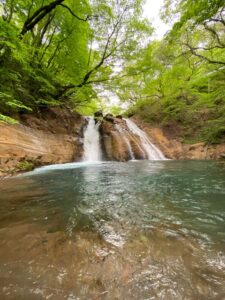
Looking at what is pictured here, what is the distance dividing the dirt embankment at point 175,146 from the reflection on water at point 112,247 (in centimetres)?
874

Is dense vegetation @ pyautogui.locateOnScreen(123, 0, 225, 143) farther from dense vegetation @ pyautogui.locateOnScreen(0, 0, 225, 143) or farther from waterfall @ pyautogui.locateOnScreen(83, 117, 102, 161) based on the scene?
waterfall @ pyautogui.locateOnScreen(83, 117, 102, 161)

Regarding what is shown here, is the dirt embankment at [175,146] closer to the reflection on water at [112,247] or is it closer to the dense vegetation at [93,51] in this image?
the dense vegetation at [93,51]

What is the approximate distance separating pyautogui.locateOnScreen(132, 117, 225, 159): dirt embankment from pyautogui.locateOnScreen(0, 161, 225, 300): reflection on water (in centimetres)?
874

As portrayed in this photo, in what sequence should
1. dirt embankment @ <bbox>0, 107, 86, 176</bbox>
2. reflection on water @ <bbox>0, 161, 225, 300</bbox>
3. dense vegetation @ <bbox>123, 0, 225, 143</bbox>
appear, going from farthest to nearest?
dirt embankment @ <bbox>0, 107, 86, 176</bbox>, dense vegetation @ <bbox>123, 0, 225, 143</bbox>, reflection on water @ <bbox>0, 161, 225, 300</bbox>

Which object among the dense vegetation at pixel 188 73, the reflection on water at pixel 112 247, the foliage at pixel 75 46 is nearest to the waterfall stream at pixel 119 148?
the dense vegetation at pixel 188 73

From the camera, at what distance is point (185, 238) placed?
7.53 feet

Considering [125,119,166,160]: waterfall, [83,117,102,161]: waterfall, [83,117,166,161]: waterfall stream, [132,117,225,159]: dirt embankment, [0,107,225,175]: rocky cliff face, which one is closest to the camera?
[0,107,225,175]: rocky cliff face

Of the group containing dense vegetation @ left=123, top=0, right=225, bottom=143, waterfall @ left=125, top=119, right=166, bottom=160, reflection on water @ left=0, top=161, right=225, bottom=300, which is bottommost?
reflection on water @ left=0, top=161, right=225, bottom=300

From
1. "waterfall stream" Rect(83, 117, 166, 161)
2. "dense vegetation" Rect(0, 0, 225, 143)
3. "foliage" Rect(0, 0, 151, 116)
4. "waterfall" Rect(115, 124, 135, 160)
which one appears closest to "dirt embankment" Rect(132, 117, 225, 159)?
"waterfall stream" Rect(83, 117, 166, 161)

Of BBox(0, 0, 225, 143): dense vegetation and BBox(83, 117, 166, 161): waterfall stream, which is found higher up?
BBox(0, 0, 225, 143): dense vegetation

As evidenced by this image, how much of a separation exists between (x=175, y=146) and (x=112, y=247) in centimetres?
1297

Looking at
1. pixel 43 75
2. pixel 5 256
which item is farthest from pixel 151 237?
pixel 43 75

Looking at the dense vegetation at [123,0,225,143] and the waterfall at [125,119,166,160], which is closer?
the dense vegetation at [123,0,225,143]

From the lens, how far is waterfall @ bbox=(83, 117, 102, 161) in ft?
40.2
